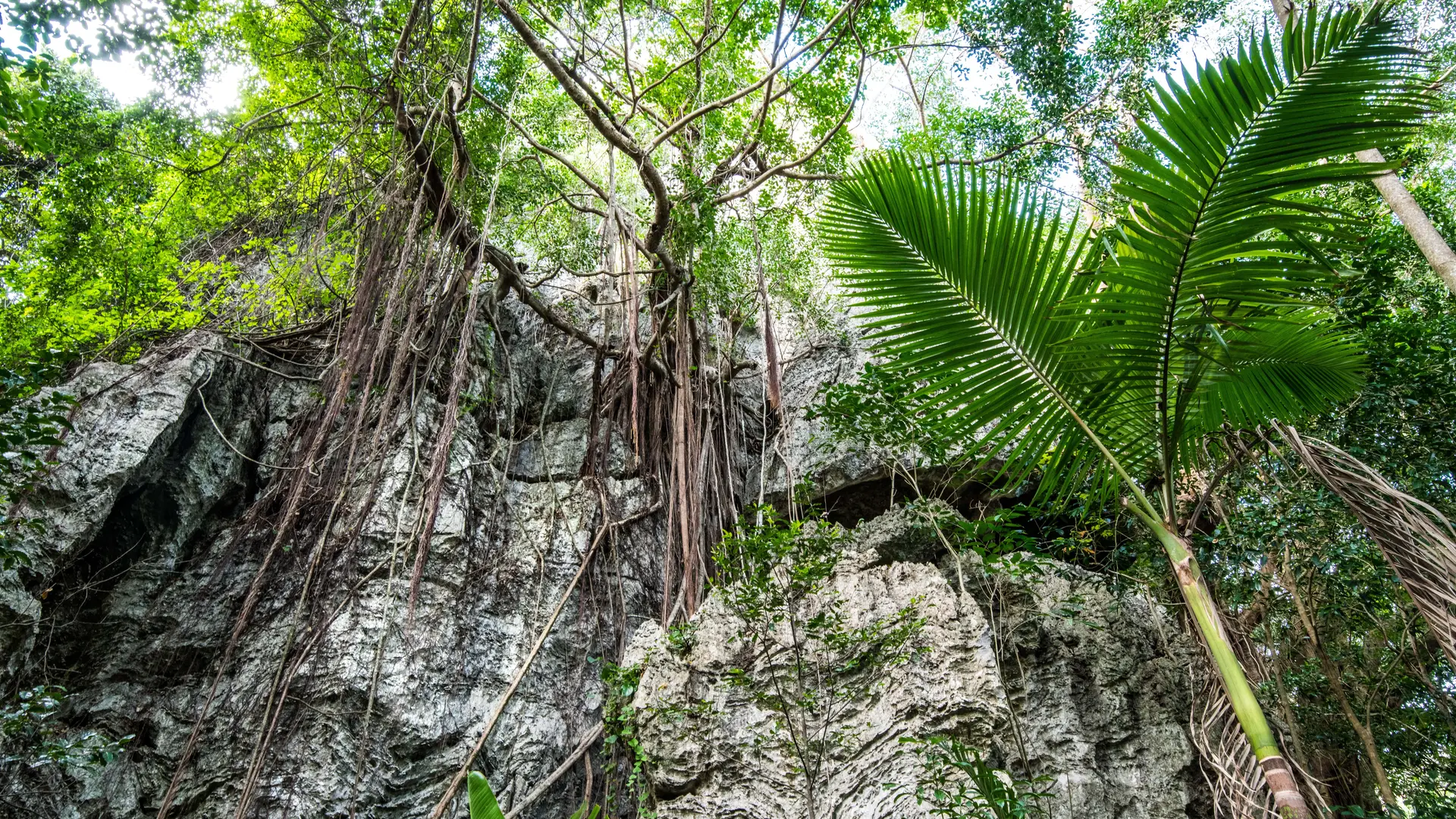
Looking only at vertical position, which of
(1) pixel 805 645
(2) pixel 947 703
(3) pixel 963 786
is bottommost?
(3) pixel 963 786

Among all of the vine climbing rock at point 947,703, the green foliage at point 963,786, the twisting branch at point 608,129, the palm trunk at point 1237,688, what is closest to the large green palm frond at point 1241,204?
the palm trunk at point 1237,688

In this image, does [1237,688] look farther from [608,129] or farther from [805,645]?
Answer: [608,129]

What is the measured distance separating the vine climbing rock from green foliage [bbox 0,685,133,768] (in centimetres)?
181

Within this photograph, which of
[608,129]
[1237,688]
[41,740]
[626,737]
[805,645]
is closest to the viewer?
[1237,688]

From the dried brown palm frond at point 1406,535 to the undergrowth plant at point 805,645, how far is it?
1.10 meters

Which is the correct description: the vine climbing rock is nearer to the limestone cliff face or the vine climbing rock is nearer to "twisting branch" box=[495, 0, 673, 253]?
the limestone cliff face

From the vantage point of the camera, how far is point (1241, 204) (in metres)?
1.39

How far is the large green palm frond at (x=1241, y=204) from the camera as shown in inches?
52.4

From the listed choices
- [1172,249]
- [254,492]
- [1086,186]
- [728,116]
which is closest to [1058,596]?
[1172,249]

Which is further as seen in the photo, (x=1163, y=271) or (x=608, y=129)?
(x=608, y=129)

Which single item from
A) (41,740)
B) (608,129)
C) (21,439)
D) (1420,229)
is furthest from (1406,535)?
(41,740)

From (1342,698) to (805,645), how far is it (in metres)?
2.23

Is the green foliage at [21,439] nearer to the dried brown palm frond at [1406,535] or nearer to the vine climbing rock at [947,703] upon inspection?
the vine climbing rock at [947,703]

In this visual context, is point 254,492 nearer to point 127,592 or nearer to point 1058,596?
point 127,592
